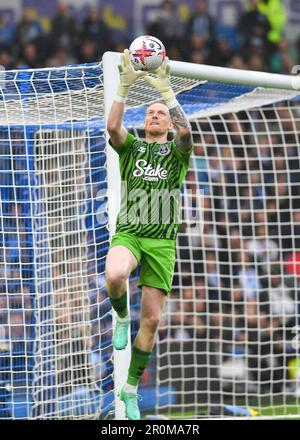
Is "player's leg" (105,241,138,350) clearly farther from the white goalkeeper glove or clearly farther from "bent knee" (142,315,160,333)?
the white goalkeeper glove

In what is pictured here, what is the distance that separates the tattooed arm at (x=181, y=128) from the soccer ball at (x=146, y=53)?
1.35ft

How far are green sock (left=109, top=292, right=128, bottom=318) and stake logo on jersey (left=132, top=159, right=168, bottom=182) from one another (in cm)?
85

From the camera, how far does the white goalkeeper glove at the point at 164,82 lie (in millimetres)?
7293

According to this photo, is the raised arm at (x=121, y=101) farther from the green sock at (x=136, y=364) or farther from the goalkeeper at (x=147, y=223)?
the green sock at (x=136, y=364)

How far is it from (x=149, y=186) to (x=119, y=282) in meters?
0.77

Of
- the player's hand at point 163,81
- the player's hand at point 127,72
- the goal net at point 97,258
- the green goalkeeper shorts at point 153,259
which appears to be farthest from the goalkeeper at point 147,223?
the goal net at point 97,258

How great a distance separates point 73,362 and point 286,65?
7413 millimetres

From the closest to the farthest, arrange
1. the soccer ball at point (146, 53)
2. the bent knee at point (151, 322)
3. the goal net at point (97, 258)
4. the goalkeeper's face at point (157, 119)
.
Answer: the soccer ball at point (146, 53) → the bent knee at point (151, 322) → the goalkeeper's face at point (157, 119) → the goal net at point (97, 258)

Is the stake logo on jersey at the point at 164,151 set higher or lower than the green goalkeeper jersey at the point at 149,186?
higher

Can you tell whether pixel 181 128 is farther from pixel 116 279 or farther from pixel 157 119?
pixel 116 279

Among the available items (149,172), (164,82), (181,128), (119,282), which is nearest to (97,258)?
(149,172)

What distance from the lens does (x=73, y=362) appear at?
9.32 m

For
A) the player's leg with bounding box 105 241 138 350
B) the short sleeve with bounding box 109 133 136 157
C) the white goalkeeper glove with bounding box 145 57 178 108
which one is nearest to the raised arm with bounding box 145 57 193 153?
the white goalkeeper glove with bounding box 145 57 178 108

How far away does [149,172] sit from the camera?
7.67 meters
